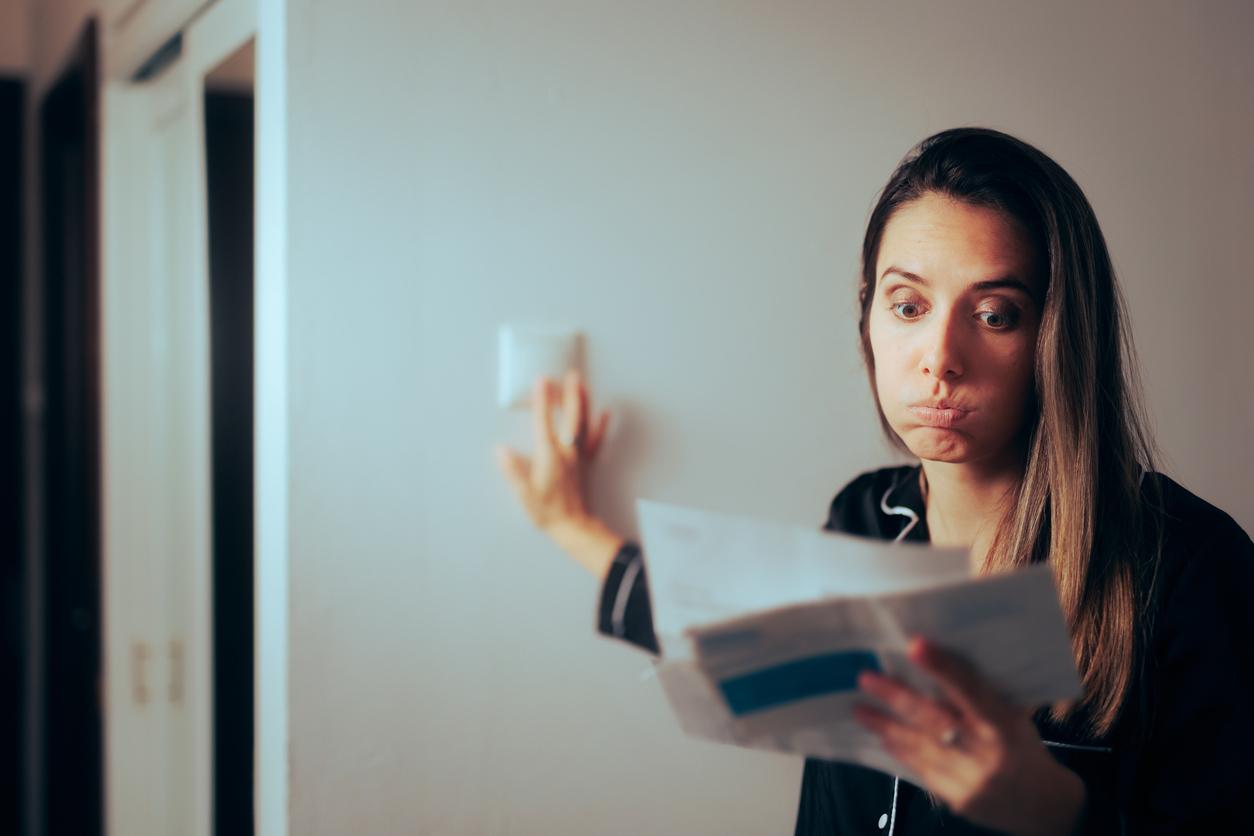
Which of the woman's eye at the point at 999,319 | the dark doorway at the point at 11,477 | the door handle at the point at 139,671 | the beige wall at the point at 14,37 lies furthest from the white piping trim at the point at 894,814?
the beige wall at the point at 14,37

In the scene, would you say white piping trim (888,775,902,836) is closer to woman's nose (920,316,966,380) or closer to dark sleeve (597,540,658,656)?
dark sleeve (597,540,658,656)

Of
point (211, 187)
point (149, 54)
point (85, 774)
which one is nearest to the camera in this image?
point (211, 187)

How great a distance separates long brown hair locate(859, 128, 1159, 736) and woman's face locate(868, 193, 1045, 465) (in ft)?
0.05

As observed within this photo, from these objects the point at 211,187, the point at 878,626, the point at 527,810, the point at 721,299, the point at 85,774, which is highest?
the point at 211,187

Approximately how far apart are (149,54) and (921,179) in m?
1.12

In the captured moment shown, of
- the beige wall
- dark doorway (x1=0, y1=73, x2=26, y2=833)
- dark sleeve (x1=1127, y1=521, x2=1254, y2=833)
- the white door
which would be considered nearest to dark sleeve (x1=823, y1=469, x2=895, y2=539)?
dark sleeve (x1=1127, y1=521, x2=1254, y2=833)

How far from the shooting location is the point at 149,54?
1.51 metres

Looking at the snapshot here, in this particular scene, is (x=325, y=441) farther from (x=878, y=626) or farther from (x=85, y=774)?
(x=85, y=774)

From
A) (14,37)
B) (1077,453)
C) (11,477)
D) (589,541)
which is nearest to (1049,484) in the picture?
(1077,453)

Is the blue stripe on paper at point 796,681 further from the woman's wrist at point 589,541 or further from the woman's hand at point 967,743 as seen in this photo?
the woman's wrist at point 589,541

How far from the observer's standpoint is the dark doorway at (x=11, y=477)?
2.61 meters

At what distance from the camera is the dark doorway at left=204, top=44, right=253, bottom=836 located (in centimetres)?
128

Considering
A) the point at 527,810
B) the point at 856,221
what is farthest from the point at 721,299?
the point at 527,810

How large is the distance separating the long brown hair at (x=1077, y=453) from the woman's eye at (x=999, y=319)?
0.08 ft
